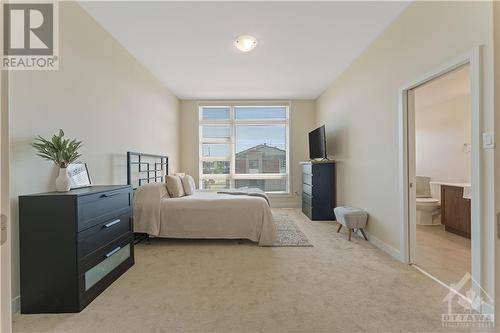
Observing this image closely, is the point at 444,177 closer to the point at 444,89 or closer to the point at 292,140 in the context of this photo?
the point at 444,89

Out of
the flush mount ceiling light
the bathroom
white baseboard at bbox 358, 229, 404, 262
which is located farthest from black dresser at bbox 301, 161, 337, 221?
the flush mount ceiling light

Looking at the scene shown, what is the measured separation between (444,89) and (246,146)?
4307mm

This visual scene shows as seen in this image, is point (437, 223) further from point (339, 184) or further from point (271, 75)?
point (271, 75)

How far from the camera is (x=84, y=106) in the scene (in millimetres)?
2645

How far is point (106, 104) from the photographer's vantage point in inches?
120

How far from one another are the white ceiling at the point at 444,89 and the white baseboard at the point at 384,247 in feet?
7.49

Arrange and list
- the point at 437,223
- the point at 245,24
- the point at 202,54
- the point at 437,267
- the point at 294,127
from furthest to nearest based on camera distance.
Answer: the point at 294,127, the point at 437,223, the point at 202,54, the point at 245,24, the point at 437,267

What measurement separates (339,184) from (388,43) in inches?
103

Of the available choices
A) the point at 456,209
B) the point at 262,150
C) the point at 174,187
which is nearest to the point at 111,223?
the point at 174,187

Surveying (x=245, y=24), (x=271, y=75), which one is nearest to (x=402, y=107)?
(x=245, y=24)

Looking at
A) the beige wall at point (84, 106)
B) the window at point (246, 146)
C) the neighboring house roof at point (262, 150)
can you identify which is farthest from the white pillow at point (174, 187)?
the neighboring house roof at point (262, 150)

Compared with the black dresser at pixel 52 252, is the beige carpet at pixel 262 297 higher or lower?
lower

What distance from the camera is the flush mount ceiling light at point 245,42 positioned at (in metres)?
3.14

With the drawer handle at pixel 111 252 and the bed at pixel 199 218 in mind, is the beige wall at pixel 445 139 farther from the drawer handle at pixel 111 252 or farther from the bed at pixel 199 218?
the drawer handle at pixel 111 252
